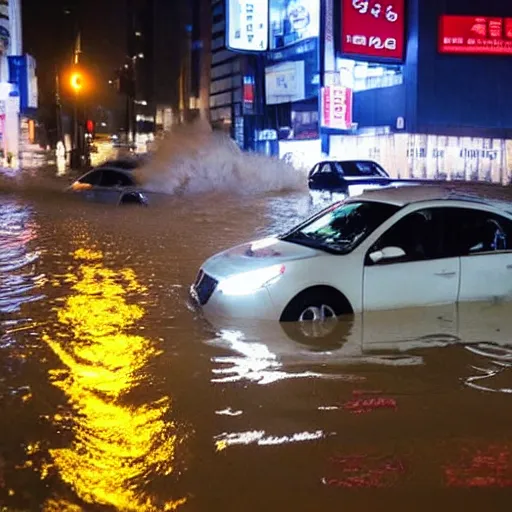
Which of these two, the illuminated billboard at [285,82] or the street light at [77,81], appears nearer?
the street light at [77,81]

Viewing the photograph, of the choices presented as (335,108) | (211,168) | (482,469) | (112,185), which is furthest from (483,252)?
(335,108)

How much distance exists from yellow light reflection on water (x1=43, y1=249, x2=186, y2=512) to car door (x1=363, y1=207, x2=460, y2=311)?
6.95ft

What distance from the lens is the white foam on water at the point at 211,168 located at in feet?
79.3

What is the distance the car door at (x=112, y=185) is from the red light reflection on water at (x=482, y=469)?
15.3 metres

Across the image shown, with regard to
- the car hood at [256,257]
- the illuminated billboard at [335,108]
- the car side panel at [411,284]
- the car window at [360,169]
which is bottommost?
the car side panel at [411,284]

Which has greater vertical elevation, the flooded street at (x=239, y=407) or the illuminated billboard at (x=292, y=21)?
the illuminated billboard at (x=292, y=21)

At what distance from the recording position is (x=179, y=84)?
84.6 m

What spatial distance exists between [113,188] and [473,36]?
1942cm

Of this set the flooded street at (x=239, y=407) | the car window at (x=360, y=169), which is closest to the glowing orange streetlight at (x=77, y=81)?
the car window at (x=360, y=169)

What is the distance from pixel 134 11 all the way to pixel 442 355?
118487mm

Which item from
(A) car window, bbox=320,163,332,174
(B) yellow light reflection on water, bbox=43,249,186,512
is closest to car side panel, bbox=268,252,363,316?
(B) yellow light reflection on water, bbox=43,249,186,512

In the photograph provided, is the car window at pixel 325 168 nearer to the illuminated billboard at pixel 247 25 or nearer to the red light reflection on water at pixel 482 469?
the illuminated billboard at pixel 247 25

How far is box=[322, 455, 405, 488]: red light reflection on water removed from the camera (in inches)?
160

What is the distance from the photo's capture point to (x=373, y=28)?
105 feet
